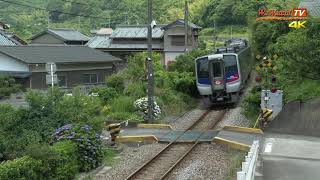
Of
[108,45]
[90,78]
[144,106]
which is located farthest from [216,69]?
[108,45]

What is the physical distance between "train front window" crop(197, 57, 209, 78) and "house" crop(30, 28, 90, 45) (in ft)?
94.1

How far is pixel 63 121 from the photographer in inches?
582

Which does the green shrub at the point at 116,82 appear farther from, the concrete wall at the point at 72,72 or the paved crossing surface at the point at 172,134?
the paved crossing surface at the point at 172,134

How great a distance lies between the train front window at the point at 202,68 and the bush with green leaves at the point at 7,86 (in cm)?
1212

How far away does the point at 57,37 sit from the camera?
5081 cm

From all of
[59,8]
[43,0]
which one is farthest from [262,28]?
[43,0]

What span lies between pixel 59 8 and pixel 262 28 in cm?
6114

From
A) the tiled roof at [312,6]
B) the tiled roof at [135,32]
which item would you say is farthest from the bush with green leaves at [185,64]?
the tiled roof at [135,32]

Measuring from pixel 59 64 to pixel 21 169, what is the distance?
76.8 ft

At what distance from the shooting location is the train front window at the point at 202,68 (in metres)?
24.9

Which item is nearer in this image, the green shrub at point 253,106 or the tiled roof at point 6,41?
the green shrub at point 253,106

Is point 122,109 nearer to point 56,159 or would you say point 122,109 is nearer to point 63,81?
point 56,159

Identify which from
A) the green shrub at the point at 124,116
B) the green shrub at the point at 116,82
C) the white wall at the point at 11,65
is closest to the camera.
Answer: the green shrub at the point at 124,116

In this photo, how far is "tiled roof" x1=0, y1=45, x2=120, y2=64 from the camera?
32209 mm
